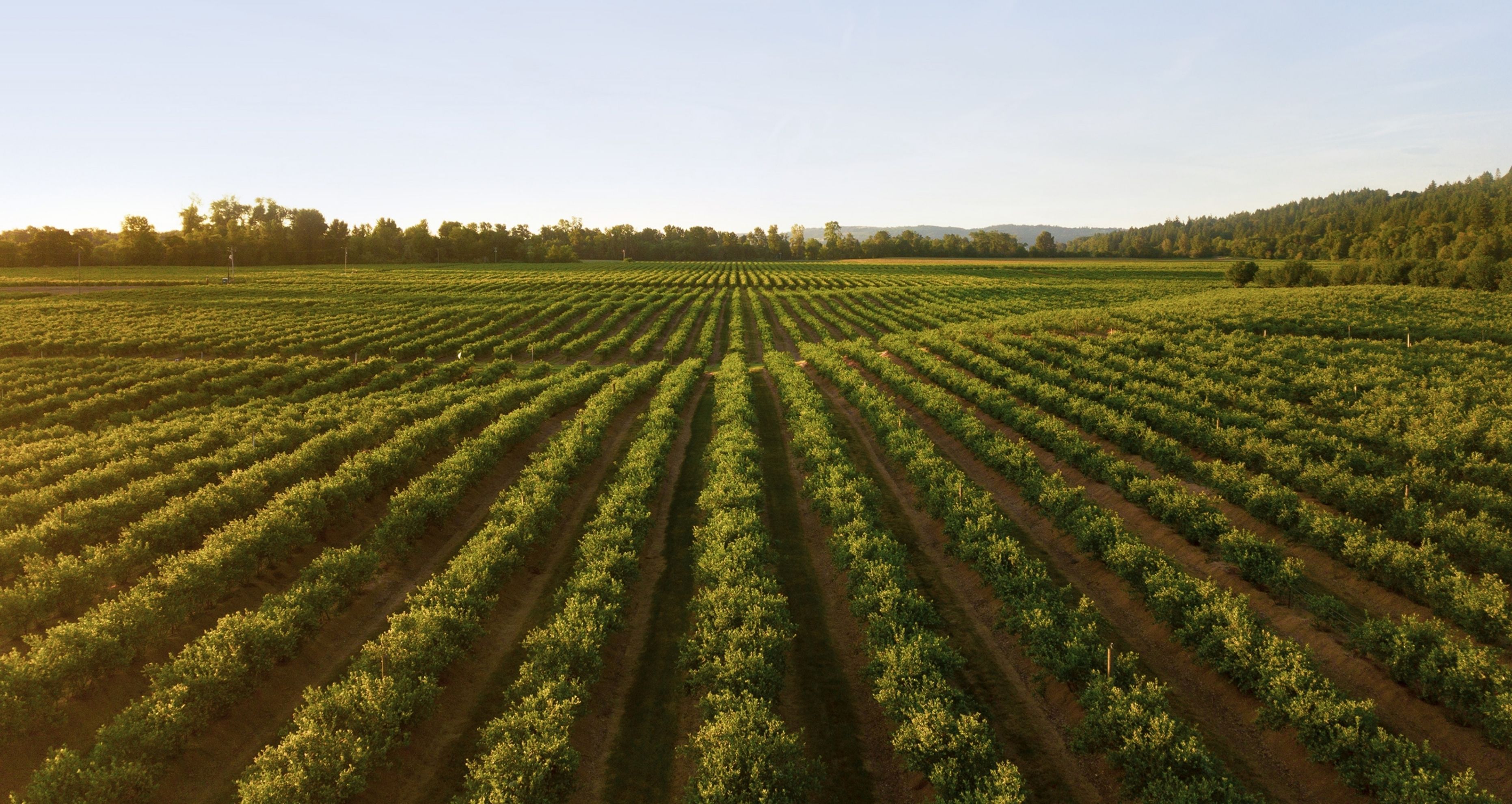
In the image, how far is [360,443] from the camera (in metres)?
26.2

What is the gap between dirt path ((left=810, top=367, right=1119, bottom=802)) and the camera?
11375mm

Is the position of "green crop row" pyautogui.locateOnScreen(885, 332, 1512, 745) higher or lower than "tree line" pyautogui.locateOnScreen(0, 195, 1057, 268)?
lower

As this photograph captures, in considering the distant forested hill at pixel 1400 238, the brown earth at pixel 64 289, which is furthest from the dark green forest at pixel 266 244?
the distant forested hill at pixel 1400 238

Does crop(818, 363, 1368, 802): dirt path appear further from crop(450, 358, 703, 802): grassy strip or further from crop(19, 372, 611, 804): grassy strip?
crop(19, 372, 611, 804): grassy strip

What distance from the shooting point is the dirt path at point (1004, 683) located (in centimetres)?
1138

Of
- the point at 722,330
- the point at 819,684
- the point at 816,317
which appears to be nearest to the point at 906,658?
the point at 819,684

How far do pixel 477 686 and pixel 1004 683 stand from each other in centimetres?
1136

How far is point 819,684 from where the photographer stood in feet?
46.1

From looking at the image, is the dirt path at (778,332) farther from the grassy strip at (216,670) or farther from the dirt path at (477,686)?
the grassy strip at (216,670)

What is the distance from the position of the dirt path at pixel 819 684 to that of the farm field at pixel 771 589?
9 cm

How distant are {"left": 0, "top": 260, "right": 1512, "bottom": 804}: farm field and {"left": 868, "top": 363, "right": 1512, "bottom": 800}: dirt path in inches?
2.7

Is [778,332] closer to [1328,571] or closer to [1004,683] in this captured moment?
[1328,571]

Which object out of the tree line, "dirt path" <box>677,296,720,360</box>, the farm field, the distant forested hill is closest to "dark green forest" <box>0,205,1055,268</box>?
the tree line

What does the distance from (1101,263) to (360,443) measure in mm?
179436
